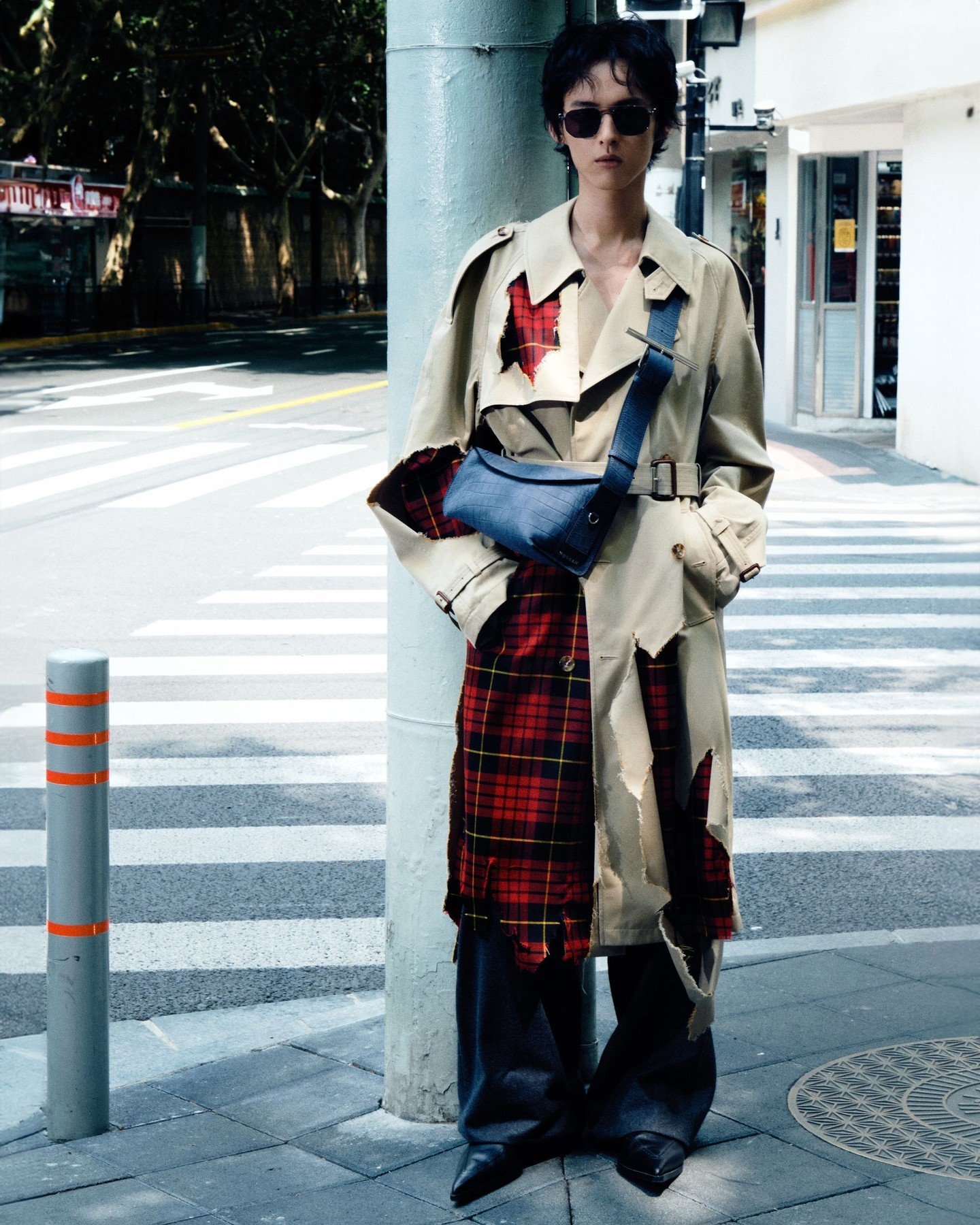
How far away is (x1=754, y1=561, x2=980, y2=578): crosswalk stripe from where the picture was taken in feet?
37.4

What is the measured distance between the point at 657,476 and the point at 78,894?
1.47m

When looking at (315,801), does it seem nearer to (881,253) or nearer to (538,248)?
(538,248)

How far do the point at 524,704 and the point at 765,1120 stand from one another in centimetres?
109

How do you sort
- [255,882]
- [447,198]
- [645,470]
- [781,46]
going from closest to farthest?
[645,470] < [447,198] < [255,882] < [781,46]

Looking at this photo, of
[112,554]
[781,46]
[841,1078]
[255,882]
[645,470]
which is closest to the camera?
[645,470]

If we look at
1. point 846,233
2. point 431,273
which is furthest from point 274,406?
point 431,273

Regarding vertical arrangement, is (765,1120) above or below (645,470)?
below

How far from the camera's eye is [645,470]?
10.2 feet

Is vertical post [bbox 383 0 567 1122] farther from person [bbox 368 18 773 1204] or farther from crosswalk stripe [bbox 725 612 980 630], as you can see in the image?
crosswalk stripe [bbox 725 612 980 630]

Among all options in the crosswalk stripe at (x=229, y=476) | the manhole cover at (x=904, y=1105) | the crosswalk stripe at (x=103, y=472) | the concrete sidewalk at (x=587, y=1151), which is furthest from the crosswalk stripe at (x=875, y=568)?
the manhole cover at (x=904, y=1105)

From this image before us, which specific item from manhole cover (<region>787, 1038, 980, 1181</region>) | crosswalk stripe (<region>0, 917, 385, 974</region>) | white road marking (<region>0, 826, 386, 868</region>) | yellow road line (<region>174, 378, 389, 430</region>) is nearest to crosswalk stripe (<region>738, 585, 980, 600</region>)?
white road marking (<region>0, 826, 386, 868</region>)

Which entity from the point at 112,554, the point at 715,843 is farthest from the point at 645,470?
the point at 112,554

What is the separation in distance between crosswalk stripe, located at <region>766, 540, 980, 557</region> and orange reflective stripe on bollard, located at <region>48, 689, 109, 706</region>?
9.17 meters

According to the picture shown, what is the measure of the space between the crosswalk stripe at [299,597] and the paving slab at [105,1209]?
7118 millimetres
